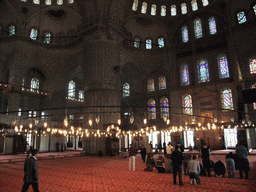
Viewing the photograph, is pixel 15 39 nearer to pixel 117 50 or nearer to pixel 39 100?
pixel 39 100

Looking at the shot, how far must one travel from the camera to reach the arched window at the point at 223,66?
2122 cm

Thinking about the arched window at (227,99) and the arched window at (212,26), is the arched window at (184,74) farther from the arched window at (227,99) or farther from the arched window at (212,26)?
the arched window at (212,26)

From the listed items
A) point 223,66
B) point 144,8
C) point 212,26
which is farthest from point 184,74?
point 144,8

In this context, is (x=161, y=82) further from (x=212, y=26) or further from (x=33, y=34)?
(x=33, y=34)

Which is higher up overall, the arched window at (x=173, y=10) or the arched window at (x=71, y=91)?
the arched window at (x=173, y=10)

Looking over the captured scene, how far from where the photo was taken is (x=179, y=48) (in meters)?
24.1

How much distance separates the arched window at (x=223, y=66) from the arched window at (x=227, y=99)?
1701 millimetres

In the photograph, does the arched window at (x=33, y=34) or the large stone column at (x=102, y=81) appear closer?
the large stone column at (x=102, y=81)

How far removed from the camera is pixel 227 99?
808 inches

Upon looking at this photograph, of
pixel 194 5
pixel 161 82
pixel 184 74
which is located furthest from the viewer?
pixel 161 82

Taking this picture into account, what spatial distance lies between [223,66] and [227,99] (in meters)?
3.59

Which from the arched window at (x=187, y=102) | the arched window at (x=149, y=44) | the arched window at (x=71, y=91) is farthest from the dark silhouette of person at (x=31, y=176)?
the arched window at (x=71, y=91)

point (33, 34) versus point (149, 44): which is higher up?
point (33, 34)

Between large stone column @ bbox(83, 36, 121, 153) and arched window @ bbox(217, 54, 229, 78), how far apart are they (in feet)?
35.7
